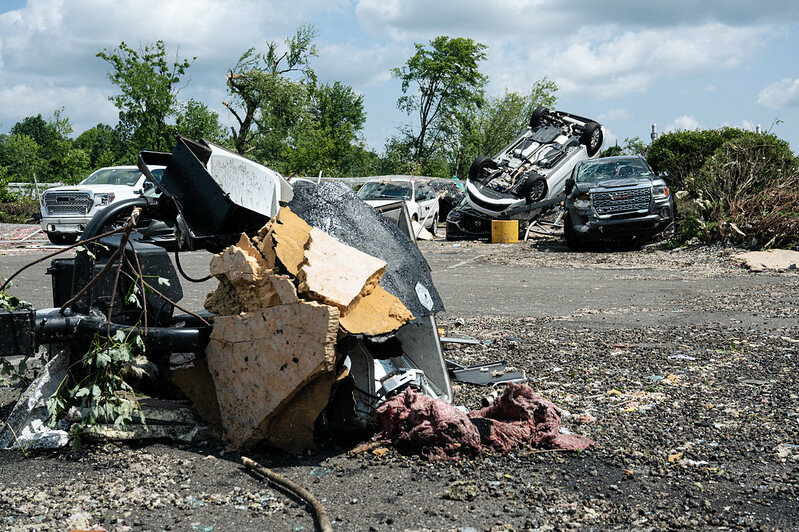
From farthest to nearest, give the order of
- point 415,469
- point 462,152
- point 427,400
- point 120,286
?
1. point 462,152
2. point 120,286
3. point 427,400
4. point 415,469

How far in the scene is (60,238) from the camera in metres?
18.4

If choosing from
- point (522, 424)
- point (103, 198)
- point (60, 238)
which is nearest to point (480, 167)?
point (103, 198)

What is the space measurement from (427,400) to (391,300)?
0.60m

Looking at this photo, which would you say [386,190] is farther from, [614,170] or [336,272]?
[336,272]

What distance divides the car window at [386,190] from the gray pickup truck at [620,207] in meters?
6.81

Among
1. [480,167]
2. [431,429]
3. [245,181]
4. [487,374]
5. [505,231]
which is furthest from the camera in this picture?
[480,167]

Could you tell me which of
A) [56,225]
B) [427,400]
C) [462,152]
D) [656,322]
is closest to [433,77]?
[462,152]

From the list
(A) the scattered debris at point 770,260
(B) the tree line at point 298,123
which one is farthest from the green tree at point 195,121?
(A) the scattered debris at point 770,260

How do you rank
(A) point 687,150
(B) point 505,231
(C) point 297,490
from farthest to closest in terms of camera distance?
(A) point 687,150 < (B) point 505,231 < (C) point 297,490

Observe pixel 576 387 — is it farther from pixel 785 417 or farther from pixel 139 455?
pixel 139 455

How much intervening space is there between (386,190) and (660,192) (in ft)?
29.4

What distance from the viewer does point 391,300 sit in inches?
154

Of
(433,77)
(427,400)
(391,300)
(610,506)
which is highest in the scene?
(433,77)

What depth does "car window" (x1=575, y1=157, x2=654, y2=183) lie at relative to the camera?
15.3 metres
